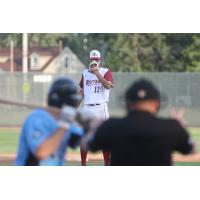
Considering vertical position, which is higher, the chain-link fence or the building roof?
the building roof

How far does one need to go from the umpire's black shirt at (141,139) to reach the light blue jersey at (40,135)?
0.56 ft

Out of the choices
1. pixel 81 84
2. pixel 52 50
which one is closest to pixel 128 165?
pixel 81 84

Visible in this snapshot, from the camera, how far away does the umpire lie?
15.1 ft

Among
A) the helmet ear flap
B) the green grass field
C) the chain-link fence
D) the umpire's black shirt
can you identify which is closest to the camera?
the umpire's black shirt

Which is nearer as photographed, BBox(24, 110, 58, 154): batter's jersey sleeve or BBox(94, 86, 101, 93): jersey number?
BBox(24, 110, 58, 154): batter's jersey sleeve

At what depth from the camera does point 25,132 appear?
15.8ft

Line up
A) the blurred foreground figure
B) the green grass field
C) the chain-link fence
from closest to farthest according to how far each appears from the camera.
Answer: the blurred foreground figure
the green grass field
the chain-link fence

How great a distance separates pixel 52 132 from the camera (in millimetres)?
4746

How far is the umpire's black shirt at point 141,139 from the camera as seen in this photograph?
15.1 feet

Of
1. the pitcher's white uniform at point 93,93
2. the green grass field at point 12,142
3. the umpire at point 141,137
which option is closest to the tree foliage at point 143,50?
the green grass field at point 12,142

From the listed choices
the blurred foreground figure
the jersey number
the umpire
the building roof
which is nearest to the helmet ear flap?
the blurred foreground figure

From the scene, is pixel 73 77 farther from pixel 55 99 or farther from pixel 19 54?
pixel 19 54

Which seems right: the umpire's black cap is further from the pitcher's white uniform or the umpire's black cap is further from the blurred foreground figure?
the pitcher's white uniform
